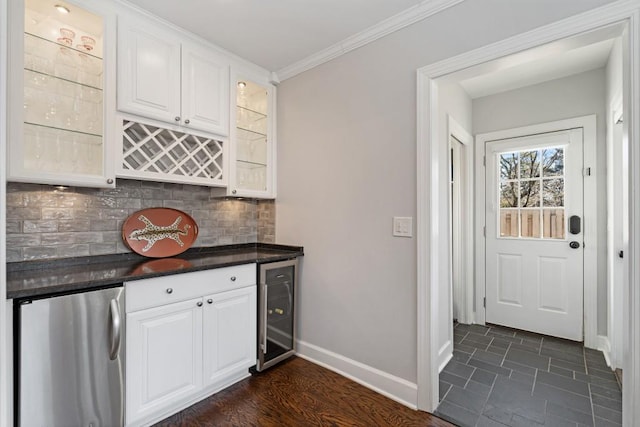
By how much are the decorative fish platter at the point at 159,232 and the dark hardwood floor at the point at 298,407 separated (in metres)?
1.11

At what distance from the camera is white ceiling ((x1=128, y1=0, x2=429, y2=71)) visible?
1.85 meters

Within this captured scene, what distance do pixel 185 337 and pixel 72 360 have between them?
1.80 feet

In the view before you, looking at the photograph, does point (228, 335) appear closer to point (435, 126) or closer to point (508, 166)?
point (435, 126)

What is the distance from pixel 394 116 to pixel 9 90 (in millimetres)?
2128

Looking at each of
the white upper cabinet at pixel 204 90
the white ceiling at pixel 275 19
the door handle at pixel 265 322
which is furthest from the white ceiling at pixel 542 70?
the door handle at pixel 265 322

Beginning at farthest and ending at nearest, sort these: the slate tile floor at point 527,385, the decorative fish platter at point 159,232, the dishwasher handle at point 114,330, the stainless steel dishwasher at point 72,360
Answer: the decorative fish platter at point 159,232 → the slate tile floor at point 527,385 → the dishwasher handle at point 114,330 → the stainless steel dishwasher at point 72,360

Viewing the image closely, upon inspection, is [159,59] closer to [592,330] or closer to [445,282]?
[445,282]

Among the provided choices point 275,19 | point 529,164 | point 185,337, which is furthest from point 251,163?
point 529,164

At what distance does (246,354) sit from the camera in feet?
7.10

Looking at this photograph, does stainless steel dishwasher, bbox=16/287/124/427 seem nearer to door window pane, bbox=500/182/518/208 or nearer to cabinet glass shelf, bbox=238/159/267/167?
cabinet glass shelf, bbox=238/159/267/167

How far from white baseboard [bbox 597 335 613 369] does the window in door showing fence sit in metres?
A: 0.95

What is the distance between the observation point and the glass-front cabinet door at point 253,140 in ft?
8.25

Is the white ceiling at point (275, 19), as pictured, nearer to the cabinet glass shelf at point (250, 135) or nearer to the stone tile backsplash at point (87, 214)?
the cabinet glass shelf at point (250, 135)

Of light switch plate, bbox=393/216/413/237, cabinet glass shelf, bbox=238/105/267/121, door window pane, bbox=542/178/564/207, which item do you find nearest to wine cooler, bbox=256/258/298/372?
light switch plate, bbox=393/216/413/237
